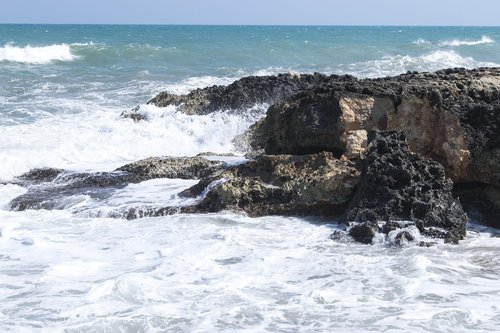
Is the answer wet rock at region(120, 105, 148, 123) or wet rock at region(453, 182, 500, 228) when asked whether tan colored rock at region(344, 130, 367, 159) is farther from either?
wet rock at region(120, 105, 148, 123)

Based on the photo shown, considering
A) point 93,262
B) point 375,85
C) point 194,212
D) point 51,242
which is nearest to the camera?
point 93,262

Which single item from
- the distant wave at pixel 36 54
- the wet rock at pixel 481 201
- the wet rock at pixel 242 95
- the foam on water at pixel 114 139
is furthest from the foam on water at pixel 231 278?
the distant wave at pixel 36 54

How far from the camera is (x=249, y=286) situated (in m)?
5.03

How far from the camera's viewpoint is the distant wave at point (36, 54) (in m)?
29.4

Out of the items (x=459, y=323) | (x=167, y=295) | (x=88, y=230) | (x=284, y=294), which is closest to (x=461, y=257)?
(x=459, y=323)

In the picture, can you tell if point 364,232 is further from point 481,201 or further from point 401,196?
point 481,201

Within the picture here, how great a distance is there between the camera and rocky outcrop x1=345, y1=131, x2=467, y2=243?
610 centimetres

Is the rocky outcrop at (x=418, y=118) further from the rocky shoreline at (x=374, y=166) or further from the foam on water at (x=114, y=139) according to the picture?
the foam on water at (x=114, y=139)

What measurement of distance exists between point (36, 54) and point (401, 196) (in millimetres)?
28571

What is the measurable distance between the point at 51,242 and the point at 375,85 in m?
3.89

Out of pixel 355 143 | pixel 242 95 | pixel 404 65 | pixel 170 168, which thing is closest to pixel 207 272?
pixel 355 143

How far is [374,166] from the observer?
644 cm

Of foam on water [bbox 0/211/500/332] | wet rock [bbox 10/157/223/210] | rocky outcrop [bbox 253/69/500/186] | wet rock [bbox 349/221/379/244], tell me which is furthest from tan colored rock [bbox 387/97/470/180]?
wet rock [bbox 10/157/223/210]

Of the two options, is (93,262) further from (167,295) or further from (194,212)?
(194,212)
